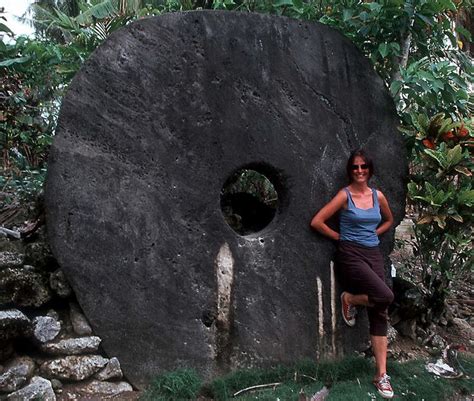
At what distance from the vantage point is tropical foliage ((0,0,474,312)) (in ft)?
9.61

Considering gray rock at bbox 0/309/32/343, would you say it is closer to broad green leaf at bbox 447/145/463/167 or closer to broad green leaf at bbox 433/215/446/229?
broad green leaf at bbox 433/215/446/229

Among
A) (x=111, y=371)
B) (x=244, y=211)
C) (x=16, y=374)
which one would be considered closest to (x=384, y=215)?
(x=244, y=211)

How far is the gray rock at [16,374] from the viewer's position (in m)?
2.07

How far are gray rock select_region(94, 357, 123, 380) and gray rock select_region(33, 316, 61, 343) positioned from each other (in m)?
0.28

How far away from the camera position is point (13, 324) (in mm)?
2117

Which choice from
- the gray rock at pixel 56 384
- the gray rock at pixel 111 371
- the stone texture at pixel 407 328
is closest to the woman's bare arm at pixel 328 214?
the stone texture at pixel 407 328

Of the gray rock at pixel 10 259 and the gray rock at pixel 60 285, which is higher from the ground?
the gray rock at pixel 10 259

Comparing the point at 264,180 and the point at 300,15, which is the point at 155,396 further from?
the point at 300,15

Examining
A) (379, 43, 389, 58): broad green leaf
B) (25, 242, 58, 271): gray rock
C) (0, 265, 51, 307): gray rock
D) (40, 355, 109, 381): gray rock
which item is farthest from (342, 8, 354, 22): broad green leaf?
(40, 355, 109, 381): gray rock

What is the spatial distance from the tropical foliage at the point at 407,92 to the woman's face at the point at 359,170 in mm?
417

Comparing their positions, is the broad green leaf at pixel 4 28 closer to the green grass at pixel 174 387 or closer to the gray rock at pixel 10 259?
the gray rock at pixel 10 259

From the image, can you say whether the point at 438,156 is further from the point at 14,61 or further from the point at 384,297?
the point at 14,61

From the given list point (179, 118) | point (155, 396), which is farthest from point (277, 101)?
point (155, 396)

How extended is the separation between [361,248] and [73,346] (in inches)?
60.8
